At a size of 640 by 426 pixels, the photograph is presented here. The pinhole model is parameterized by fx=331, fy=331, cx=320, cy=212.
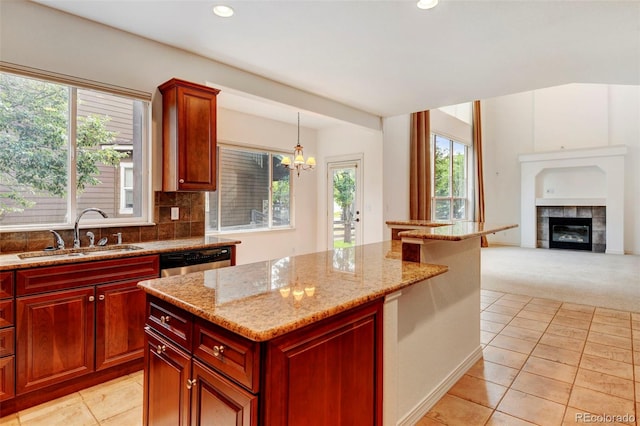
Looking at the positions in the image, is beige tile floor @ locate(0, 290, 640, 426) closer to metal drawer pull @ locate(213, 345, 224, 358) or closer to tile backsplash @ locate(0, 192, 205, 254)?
tile backsplash @ locate(0, 192, 205, 254)

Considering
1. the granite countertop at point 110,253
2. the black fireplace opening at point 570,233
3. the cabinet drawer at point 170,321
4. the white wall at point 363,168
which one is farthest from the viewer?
the black fireplace opening at point 570,233

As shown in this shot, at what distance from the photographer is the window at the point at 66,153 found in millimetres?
2406

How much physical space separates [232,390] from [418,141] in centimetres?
621

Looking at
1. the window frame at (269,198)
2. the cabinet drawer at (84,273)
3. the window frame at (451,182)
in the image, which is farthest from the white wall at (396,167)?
the cabinet drawer at (84,273)

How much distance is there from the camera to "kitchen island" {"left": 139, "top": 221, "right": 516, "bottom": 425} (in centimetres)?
106

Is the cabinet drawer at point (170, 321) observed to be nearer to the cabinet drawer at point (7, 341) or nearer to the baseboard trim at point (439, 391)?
the cabinet drawer at point (7, 341)

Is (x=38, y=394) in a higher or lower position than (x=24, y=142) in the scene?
lower

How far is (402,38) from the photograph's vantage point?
2.95 m

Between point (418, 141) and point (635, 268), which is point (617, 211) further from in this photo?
point (418, 141)

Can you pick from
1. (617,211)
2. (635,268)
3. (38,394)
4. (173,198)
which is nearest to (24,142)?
(173,198)

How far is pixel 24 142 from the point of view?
2.45 meters

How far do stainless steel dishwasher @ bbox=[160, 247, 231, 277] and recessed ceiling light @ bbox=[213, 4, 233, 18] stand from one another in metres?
1.88

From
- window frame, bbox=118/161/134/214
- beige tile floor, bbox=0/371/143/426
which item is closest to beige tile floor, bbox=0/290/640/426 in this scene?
beige tile floor, bbox=0/371/143/426

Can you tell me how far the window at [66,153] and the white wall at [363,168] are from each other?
12.5ft
